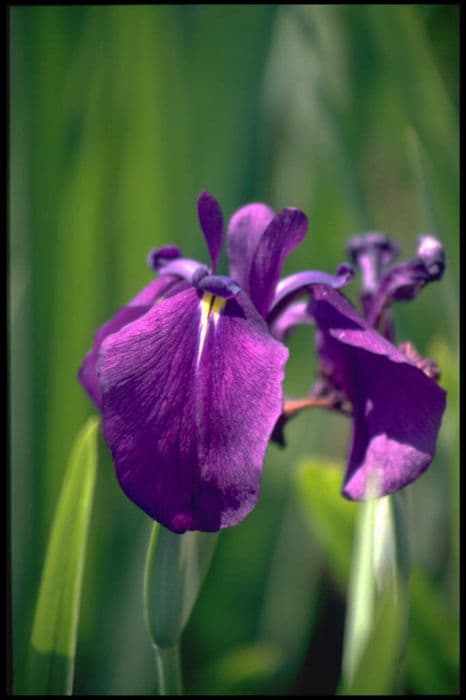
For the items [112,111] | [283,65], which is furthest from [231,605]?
[283,65]

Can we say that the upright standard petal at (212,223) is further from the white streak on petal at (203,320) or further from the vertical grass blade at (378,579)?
the vertical grass blade at (378,579)

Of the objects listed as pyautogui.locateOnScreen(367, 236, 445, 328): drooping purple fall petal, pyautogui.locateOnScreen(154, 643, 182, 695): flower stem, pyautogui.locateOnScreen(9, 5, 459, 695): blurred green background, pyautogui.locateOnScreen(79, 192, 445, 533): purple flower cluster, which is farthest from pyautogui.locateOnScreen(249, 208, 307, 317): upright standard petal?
pyautogui.locateOnScreen(9, 5, 459, 695): blurred green background

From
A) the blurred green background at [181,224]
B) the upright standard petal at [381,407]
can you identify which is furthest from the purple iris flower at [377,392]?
the blurred green background at [181,224]

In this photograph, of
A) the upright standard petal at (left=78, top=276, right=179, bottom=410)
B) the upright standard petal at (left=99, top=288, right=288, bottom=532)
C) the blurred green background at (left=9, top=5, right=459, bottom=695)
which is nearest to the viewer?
the upright standard petal at (left=99, top=288, right=288, bottom=532)

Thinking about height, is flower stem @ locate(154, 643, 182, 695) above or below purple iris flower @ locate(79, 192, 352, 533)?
below

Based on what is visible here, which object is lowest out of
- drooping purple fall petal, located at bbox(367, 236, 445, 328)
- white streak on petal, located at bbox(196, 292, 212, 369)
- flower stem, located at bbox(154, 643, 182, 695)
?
flower stem, located at bbox(154, 643, 182, 695)

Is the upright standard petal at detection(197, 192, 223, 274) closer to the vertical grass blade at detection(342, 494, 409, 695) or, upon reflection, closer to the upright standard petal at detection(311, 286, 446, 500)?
the upright standard petal at detection(311, 286, 446, 500)

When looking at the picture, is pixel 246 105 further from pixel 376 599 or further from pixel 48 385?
pixel 376 599
